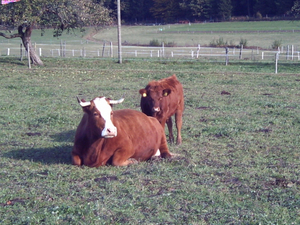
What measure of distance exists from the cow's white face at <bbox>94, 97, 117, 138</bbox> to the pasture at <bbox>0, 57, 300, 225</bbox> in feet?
1.80

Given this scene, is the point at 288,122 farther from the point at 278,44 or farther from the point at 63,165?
the point at 278,44

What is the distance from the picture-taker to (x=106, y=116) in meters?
6.31

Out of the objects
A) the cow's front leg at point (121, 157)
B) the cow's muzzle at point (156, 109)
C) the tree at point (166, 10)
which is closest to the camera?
the cow's front leg at point (121, 157)

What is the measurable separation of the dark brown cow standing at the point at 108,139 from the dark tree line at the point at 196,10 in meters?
83.9

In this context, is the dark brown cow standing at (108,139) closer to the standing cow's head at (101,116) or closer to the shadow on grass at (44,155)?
the standing cow's head at (101,116)

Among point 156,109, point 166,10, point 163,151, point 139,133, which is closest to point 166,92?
point 156,109

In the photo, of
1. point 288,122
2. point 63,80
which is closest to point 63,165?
point 288,122

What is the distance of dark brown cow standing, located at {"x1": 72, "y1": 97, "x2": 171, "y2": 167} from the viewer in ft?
20.8

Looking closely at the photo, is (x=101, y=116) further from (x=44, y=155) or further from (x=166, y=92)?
(x=166, y=92)

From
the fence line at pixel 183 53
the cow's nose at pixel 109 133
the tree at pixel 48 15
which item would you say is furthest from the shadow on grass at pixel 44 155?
the fence line at pixel 183 53

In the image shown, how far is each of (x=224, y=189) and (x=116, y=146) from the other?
183 centimetres

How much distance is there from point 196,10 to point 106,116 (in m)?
91.1

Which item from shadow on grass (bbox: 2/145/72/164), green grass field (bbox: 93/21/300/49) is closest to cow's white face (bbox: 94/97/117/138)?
shadow on grass (bbox: 2/145/72/164)

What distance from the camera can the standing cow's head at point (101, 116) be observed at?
6176mm
